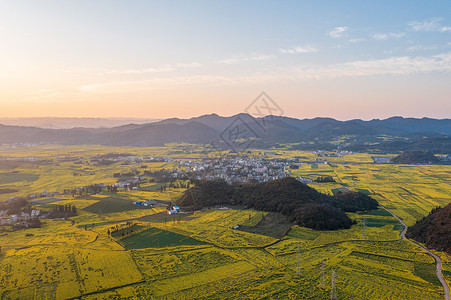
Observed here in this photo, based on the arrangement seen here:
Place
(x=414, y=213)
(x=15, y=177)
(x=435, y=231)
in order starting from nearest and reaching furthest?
(x=435, y=231)
(x=414, y=213)
(x=15, y=177)

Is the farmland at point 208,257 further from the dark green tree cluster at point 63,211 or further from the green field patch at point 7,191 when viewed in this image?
the green field patch at point 7,191

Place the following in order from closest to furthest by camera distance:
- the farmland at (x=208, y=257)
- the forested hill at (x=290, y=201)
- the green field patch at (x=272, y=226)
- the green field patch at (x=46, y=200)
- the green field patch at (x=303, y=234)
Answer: the farmland at (x=208, y=257)
the green field patch at (x=303, y=234)
the green field patch at (x=272, y=226)
the forested hill at (x=290, y=201)
the green field patch at (x=46, y=200)

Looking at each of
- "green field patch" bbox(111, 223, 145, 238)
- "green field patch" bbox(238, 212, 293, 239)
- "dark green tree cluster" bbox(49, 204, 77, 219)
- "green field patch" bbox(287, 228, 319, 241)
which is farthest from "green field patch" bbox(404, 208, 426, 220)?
"dark green tree cluster" bbox(49, 204, 77, 219)

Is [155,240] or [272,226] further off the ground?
[272,226]

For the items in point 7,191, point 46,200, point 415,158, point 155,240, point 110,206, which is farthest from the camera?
point 415,158

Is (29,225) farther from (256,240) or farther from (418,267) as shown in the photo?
(418,267)

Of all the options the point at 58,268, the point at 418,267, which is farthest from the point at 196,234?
the point at 418,267

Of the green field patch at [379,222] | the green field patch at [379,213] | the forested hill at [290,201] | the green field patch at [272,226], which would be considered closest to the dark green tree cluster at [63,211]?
the forested hill at [290,201]

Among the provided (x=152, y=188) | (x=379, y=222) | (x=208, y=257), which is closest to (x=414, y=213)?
(x=379, y=222)

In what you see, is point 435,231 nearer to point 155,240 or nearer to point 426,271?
point 426,271
